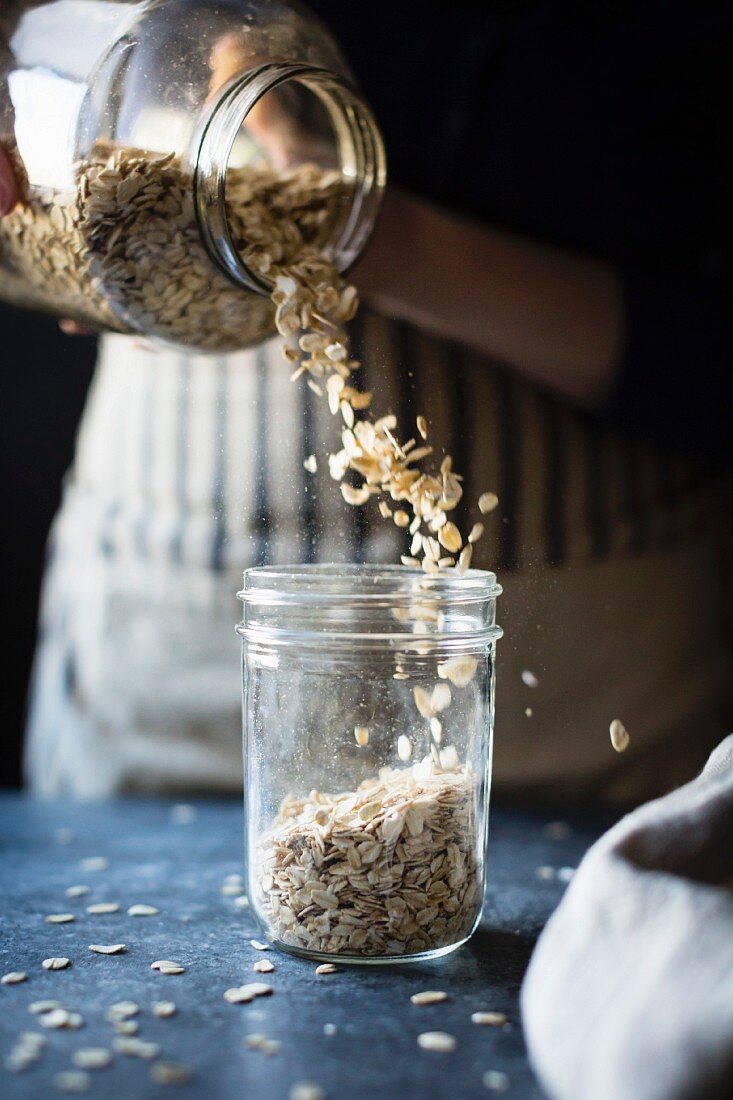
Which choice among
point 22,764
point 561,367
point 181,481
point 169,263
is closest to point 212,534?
point 181,481

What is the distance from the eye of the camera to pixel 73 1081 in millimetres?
524

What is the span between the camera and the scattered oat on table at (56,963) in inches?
26.2

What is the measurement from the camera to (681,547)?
126 centimetres

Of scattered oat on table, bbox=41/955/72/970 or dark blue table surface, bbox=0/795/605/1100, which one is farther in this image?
scattered oat on table, bbox=41/955/72/970

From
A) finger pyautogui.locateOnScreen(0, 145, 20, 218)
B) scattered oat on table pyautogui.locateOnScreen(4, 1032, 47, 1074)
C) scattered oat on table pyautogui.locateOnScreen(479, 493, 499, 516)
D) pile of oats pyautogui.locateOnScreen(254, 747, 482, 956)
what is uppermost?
finger pyautogui.locateOnScreen(0, 145, 20, 218)

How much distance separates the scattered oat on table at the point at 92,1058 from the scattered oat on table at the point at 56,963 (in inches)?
4.5

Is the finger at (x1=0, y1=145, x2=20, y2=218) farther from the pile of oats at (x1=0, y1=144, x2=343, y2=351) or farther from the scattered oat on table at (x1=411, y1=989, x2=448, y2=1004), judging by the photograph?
the scattered oat on table at (x1=411, y1=989, x2=448, y2=1004)

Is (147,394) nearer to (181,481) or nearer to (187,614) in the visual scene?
(181,481)

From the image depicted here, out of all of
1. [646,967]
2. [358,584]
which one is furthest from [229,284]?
[646,967]

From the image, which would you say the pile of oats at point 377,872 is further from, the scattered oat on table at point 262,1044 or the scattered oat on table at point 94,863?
the scattered oat on table at point 94,863

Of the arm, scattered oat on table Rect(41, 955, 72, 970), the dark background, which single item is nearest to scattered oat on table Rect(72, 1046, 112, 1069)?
scattered oat on table Rect(41, 955, 72, 970)

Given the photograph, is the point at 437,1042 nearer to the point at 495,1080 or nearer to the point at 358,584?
the point at 495,1080

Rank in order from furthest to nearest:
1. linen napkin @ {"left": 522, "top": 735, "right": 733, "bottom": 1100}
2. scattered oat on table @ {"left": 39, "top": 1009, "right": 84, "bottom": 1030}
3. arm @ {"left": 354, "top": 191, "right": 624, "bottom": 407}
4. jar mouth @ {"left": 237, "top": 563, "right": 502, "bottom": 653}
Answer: arm @ {"left": 354, "top": 191, "right": 624, "bottom": 407}
jar mouth @ {"left": 237, "top": 563, "right": 502, "bottom": 653}
scattered oat on table @ {"left": 39, "top": 1009, "right": 84, "bottom": 1030}
linen napkin @ {"left": 522, "top": 735, "right": 733, "bottom": 1100}

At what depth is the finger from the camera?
75 centimetres
